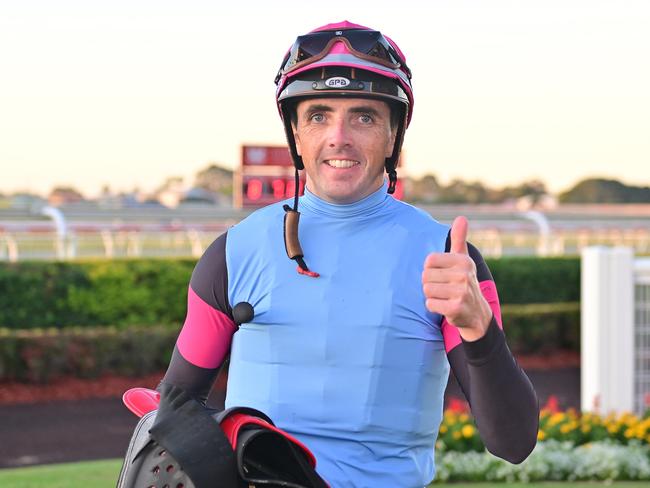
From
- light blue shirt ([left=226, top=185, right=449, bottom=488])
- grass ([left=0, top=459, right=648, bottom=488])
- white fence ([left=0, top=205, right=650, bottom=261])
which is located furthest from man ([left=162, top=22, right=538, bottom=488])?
white fence ([left=0, top=205, right=650, bottom=261])

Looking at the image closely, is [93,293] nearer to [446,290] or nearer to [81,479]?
[81,479]

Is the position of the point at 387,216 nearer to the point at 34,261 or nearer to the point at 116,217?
the point at 34,261

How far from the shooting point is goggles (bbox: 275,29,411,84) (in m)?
2.52

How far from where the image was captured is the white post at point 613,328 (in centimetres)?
966

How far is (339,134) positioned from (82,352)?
33.3ft

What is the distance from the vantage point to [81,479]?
7551 mm

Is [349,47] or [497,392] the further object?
[349,47]

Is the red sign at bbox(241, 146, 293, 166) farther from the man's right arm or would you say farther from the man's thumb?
the man's thumb

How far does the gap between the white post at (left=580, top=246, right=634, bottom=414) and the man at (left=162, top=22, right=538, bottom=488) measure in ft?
24.3

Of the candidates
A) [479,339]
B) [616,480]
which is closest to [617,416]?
[616,480]

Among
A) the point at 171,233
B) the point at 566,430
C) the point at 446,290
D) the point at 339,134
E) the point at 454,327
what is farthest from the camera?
the point at 171,233

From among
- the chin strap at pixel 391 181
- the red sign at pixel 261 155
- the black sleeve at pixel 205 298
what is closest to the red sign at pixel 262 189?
the red sign at pixel 261 155

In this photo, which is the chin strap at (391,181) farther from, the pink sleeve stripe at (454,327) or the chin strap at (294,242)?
the pink sleeve stripe at (454,327)

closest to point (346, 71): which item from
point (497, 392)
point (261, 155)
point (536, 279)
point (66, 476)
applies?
point (497, 392)
